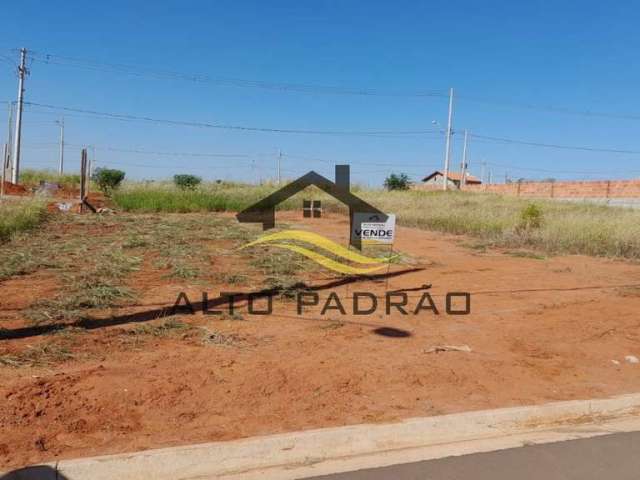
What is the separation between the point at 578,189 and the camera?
36.5m

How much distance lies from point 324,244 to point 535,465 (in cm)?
1018

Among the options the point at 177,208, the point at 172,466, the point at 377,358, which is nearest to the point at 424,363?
the point at 377,358

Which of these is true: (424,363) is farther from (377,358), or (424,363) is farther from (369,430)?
(369,430)

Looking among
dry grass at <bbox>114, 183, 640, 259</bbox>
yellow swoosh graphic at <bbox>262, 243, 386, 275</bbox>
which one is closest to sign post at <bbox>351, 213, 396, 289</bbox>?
yellow swoosh graphic at <bbox>262, 243, 386, 275</bbox>

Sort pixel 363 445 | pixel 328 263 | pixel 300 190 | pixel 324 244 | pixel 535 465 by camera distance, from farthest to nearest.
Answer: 1. pixel 300 190
2. pixel 324 244
3. pixel 328 263
4. pixel 363 445
5. pixel 535 465

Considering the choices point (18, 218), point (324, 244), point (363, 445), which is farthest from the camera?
point (18, 218)

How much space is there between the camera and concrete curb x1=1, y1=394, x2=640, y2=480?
309 centimetres

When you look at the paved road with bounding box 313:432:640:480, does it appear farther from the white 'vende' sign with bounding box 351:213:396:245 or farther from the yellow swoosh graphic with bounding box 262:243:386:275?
the yellow swoosh graphic with bounding box 262:243:386:275

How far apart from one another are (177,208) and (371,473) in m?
22.3

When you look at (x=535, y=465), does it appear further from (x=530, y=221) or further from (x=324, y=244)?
(x=530, y=221)

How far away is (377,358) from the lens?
511 cm

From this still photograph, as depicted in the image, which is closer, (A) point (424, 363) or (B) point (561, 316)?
(A) point (424, 363)

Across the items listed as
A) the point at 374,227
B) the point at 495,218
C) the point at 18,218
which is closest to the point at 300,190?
the point at 495,218

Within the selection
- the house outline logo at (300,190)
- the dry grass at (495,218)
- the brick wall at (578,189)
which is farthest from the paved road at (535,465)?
the brick wall at (578,189)
